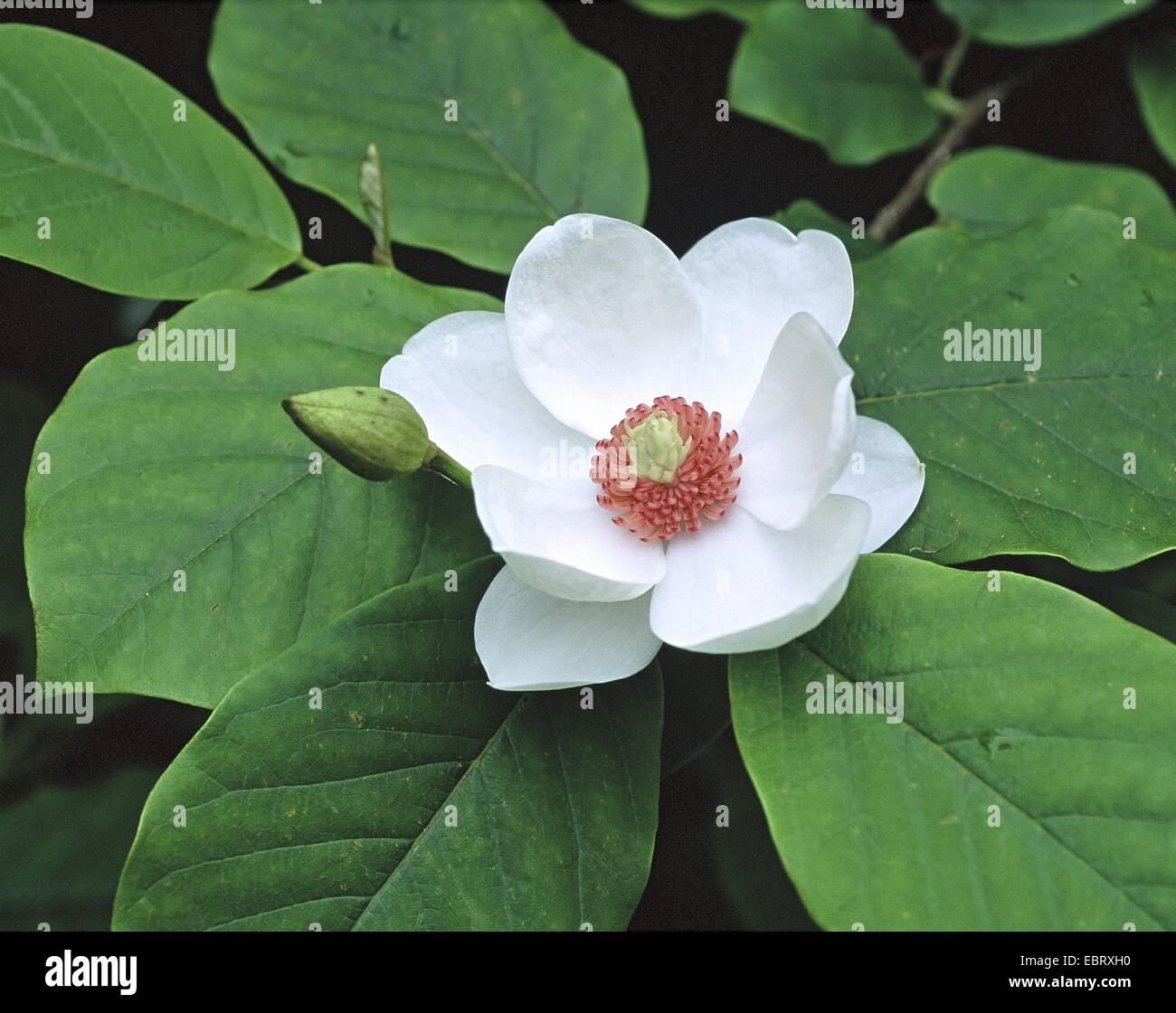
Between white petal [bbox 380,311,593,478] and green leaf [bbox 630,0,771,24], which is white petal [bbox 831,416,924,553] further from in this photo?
green leaf [bbox 630,0,771,24]

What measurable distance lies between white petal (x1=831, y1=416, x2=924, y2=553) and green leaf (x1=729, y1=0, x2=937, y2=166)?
87 cm

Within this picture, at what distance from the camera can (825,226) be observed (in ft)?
5.36

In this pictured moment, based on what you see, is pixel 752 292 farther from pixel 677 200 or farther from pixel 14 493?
pixel 14 493

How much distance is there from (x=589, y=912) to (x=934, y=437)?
67 cm

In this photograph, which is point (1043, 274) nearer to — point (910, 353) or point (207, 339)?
point (910, 353)

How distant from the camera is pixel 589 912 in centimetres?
118

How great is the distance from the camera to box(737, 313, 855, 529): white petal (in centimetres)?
105

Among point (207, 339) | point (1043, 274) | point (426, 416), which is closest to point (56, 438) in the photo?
point (207, 339)

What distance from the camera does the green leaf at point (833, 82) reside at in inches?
74.8

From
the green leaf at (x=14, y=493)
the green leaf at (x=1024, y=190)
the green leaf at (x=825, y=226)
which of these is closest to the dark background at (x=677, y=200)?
the green leaf at (x=14, y=493)

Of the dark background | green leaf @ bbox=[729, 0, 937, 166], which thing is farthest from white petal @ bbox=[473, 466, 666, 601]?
green leaf @ bbox=[729, 0, 937, 166]

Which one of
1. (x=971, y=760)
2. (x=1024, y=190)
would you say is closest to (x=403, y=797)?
(x=971, y=760)

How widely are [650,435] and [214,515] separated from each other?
511 mm

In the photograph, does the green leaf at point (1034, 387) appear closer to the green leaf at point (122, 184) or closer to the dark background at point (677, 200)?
the dark background at point (677, 200)
